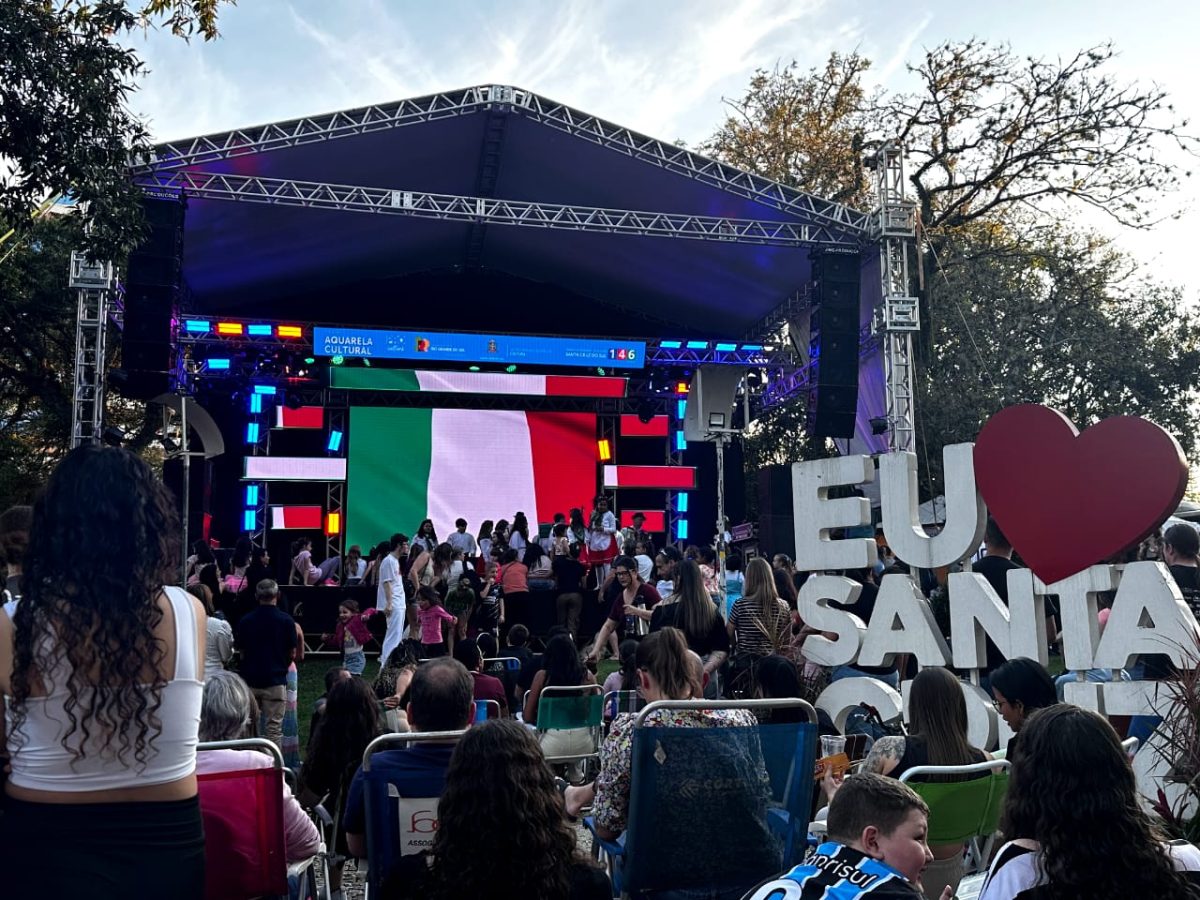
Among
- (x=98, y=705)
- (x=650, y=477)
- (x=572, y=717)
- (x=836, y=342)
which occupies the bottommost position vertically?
(x=572, y=717)

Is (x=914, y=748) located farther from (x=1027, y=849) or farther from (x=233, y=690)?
(x=233, y=690)

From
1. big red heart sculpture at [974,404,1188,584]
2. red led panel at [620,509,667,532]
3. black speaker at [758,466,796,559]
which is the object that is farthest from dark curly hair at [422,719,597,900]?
red led panel at [620,509,667,532]

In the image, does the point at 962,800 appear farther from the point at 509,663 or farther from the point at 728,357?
the point at 728,357

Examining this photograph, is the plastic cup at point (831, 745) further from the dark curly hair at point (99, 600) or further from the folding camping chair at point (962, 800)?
the dark curly hair at point (99, 600)

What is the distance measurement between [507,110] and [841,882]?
13.5 metres

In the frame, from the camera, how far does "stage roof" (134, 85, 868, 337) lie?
572 inches

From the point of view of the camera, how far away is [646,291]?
1981 centimetres

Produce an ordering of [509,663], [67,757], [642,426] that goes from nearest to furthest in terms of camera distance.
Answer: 1. [67,757]
2. [509,663]
3. [642,426]

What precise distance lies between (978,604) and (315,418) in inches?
587

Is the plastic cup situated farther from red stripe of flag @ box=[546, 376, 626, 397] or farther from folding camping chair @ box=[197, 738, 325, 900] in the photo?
red stripe of flag @ box=[546, 376, 626, 397]

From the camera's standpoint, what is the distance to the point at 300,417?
19203mm

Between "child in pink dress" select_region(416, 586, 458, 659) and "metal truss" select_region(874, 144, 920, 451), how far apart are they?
694 centimetres

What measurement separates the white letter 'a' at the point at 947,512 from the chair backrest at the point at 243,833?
4447 millimetres

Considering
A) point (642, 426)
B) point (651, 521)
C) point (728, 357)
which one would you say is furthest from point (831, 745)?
point (642, 426)
